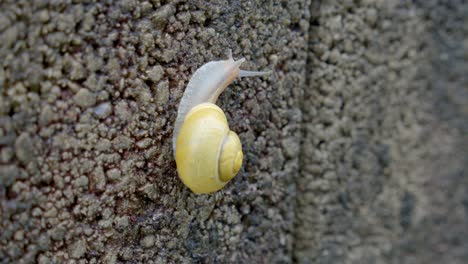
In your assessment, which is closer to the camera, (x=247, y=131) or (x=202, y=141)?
(x=202, y=141)

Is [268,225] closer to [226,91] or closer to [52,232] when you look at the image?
[226,91]

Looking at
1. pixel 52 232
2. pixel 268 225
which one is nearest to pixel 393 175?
pixel 268 225

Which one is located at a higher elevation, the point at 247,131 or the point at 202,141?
the point at 202,141
